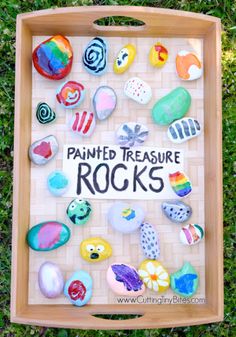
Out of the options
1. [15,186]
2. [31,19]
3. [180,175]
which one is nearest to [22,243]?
[15,186]

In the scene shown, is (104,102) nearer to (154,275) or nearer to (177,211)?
(177,211)

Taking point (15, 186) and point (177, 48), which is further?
point (177, 48)

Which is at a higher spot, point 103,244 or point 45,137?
point 45,137

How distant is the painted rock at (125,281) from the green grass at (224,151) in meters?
0.15

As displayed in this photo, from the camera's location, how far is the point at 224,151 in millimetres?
1132

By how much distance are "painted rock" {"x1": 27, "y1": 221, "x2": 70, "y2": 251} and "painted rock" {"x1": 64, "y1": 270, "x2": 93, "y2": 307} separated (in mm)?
86

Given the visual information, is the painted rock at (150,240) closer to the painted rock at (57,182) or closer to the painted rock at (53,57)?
the painted rock at (57,182)

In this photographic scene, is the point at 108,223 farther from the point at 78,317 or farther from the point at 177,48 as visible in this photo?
the point at 177,48

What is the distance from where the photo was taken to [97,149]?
105 cm

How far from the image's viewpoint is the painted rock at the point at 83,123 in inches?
40.8

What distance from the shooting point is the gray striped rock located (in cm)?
104

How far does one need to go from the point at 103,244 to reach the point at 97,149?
8.5 inches

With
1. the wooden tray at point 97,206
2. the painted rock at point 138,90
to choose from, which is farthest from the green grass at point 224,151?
the painted rock at point 138,90

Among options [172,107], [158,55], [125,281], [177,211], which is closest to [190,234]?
[177,211]
